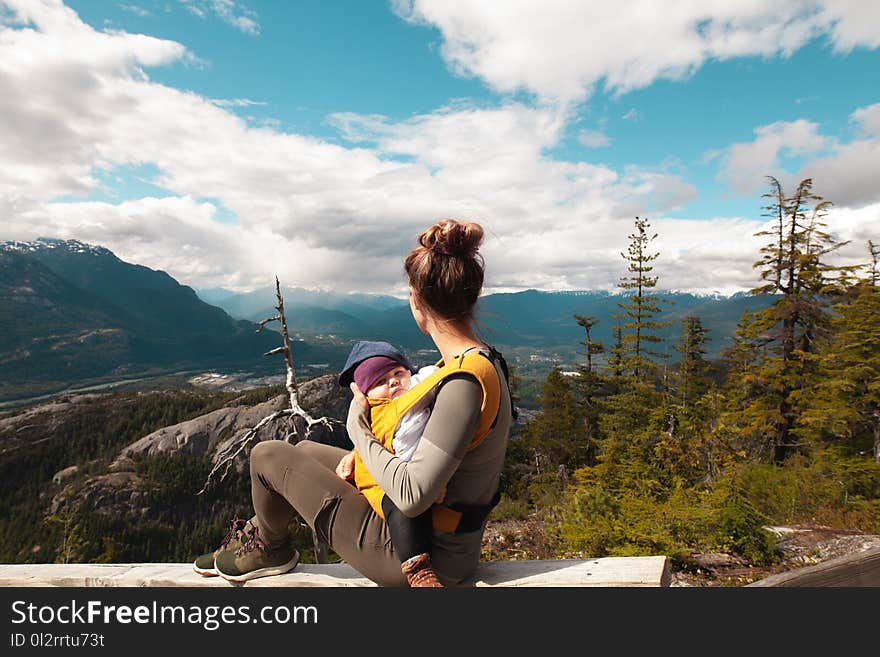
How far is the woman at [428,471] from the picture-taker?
1927 mm

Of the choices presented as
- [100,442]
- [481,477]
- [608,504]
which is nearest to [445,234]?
[481,477]

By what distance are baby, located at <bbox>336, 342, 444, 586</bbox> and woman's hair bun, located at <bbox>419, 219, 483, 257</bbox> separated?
2.11ft

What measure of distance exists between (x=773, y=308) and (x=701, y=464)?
23.7 feet

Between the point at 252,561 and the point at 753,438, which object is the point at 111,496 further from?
the point at 252,561

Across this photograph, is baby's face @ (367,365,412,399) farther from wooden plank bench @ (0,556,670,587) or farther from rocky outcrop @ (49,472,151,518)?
rocky outcrop @ (49,472,151,518)

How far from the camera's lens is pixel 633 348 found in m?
19.7

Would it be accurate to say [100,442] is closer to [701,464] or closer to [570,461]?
[570,461]

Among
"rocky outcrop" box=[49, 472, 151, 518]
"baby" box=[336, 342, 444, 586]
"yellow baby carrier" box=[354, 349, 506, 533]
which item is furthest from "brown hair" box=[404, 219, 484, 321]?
"rocky outcrop" box=[49, 472, 151, 518]

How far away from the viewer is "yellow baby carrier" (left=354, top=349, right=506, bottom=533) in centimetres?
197

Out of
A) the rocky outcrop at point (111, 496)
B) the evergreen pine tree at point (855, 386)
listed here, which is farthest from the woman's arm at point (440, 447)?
the rocky outcrop at point (111, 496)

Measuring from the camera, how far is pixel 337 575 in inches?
103

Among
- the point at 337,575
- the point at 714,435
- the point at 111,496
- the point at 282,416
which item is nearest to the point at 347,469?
the point at 337,575

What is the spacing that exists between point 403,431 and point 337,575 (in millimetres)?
1150
